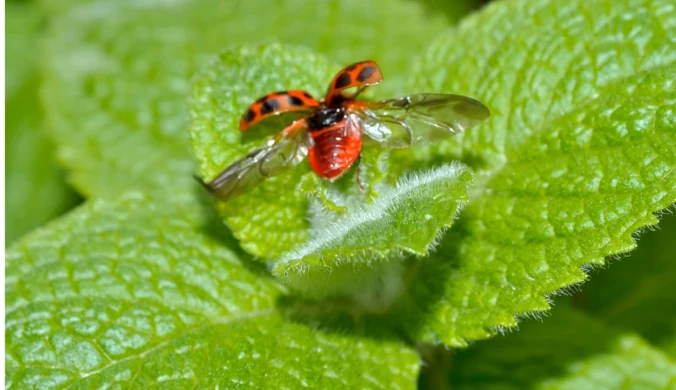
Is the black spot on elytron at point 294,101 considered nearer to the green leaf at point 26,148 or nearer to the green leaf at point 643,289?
the green leaf at point 643,289

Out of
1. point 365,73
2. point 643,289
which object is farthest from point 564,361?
point 365,73

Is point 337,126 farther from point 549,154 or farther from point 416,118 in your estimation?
point 549,154

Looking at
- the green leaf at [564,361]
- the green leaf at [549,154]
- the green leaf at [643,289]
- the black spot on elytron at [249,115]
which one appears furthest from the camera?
the green leaf at [643,289]

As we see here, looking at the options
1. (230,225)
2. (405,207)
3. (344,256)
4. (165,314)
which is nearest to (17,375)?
(165,314)

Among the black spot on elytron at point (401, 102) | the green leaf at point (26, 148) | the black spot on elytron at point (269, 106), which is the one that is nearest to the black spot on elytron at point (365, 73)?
the black spot on elytron at point (401, 102)

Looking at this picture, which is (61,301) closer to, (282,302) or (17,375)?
(17,375)

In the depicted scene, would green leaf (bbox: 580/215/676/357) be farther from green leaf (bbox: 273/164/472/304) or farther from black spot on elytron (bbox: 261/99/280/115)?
black spot on elytron (bbox: 261/99/280/115)
